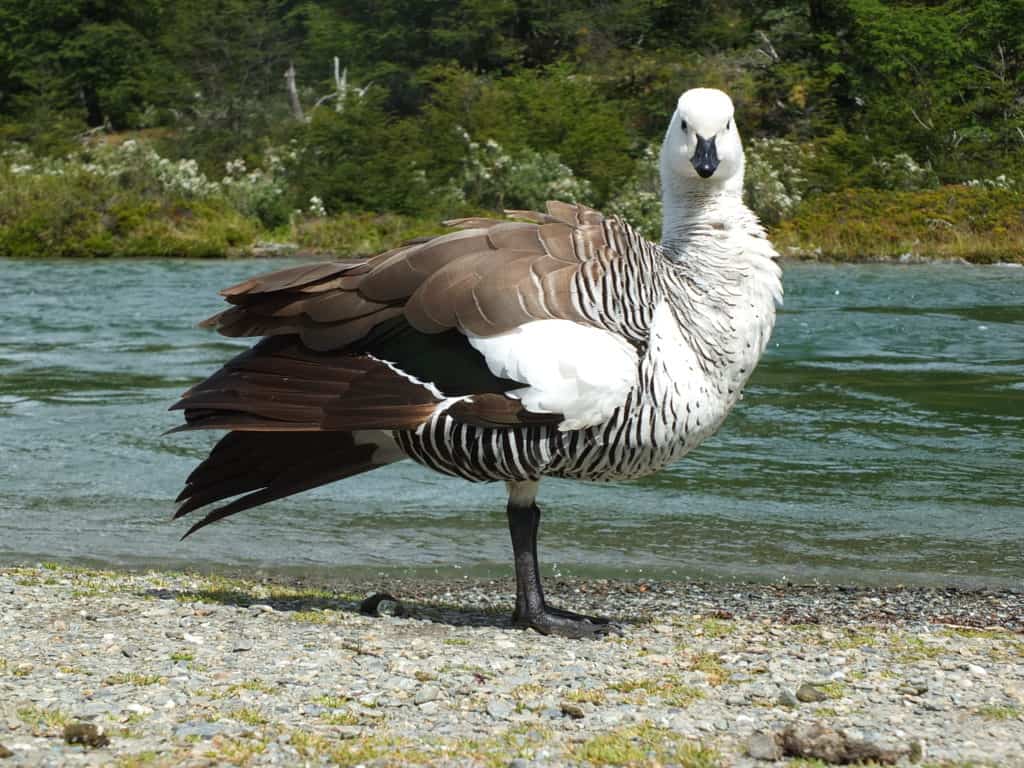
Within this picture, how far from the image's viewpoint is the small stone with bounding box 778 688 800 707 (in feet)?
16.3

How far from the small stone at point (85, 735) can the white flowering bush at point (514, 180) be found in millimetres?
35543

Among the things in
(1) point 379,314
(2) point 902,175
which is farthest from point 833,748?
Result: (2) point 902,175

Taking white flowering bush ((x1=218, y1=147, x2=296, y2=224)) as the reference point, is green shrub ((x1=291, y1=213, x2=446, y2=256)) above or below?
below

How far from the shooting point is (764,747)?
14.3 ft

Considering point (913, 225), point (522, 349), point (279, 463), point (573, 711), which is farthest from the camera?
point (913, 225)

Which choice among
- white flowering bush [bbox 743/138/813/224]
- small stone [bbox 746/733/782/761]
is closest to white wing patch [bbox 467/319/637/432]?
small stone [bbox 746/733/782/761]

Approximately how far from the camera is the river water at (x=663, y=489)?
31.6 ft

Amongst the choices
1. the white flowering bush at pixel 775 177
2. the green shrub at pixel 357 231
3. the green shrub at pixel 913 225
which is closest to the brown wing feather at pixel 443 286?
the green shrub at pixel 913 225

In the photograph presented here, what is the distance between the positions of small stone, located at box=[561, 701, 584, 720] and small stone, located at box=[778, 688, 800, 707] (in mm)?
756

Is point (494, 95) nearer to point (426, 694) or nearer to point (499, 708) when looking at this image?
point (426, 694)

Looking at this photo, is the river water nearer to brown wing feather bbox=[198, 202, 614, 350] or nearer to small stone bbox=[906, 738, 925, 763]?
brown wing feather bbox=[198, 202, 614, 350]

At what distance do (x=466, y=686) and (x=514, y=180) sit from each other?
35.8 m

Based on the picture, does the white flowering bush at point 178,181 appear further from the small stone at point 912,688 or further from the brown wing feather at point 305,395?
the small stone at point 912,688

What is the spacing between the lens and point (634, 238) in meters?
6.39
